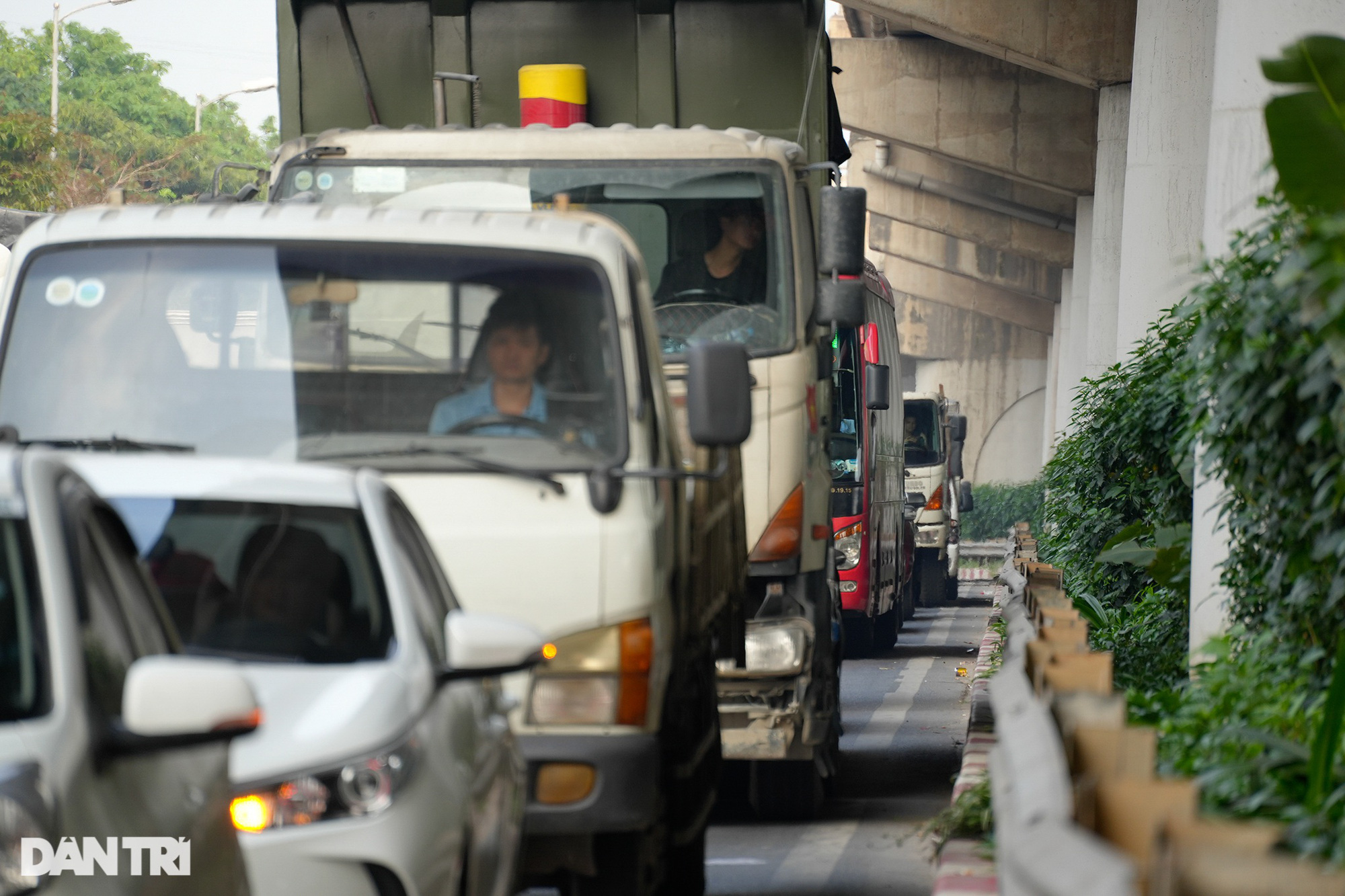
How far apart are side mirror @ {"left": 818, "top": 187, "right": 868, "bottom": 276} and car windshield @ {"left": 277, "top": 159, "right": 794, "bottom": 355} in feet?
0.81

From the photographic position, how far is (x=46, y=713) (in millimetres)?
3070

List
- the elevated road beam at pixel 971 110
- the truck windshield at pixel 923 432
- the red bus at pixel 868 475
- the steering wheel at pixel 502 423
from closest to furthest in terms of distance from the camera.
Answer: the steering wheel at pixel 502 423 < the red bus at pixel 868 475 < the truck windshield at pixel 923 432 < the elevated road beam at pixel 971 110

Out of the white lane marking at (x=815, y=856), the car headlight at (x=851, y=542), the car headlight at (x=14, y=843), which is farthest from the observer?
the car headlight at (x=851, y=542)

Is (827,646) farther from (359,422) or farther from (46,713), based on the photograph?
(46,713)

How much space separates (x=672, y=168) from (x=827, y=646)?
7.82ft

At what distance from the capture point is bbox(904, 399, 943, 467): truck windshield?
2884 centimetres

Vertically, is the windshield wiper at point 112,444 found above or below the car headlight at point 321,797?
above

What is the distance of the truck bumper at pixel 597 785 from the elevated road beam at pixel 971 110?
28.7 m

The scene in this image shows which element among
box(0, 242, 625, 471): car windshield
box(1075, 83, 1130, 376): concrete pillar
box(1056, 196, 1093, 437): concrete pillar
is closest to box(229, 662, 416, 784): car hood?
box(0, 242, 625, 471): car windshield

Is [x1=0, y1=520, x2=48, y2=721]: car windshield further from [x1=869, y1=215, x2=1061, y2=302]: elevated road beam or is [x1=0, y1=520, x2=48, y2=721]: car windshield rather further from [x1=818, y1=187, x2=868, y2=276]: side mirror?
[x1=869, y1=215, x2=1061, y2=302]: elevated road beam

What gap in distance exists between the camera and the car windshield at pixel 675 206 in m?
8.59

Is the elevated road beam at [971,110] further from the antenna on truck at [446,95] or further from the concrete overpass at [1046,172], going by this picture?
the antenna on truck at [446,95]

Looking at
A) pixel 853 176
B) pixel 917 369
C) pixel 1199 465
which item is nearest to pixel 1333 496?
pixel 1199 465

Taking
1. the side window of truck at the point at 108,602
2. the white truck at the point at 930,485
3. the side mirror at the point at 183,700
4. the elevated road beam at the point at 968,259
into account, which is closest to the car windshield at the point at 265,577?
the side window of truck at the point at 108,602
